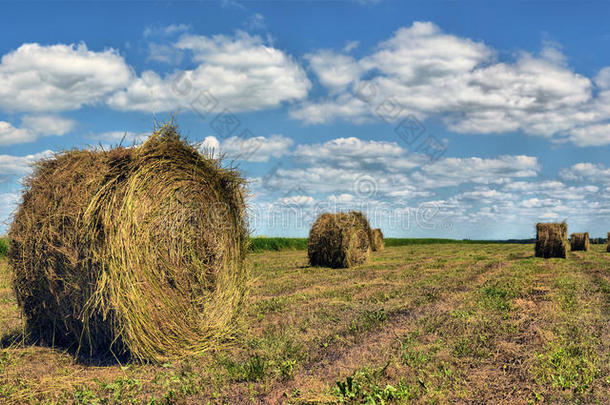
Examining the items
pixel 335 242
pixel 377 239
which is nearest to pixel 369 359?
pixel 335 242

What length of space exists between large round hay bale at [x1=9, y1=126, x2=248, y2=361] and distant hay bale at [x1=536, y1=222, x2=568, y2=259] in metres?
21.9

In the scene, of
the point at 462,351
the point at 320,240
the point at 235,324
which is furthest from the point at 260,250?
the point at 462,351

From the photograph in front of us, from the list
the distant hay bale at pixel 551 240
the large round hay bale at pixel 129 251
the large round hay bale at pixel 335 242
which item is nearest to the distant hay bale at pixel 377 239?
the distant hay bale at pixel 551 240

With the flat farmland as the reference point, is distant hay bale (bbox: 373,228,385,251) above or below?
above

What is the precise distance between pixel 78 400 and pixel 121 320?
1269 millimetres

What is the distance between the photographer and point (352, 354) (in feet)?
20.1

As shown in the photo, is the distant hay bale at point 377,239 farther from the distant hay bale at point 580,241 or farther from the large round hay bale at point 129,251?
the large round hay bale at point 129,251

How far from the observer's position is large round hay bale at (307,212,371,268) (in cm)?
1866

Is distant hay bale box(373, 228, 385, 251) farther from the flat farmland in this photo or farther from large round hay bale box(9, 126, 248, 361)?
large round hay bale box(9, 126, 248, 361)

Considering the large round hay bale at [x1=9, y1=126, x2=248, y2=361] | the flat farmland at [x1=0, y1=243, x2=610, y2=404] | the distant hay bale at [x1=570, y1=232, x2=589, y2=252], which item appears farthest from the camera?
the distant hay bale at [x1=570, y1=232, x2=589, y2=252]

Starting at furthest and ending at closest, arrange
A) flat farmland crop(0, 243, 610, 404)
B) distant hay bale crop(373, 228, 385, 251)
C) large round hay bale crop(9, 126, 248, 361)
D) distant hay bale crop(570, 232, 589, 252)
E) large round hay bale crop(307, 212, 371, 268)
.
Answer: distant hay bale crop(570, 232, 589, 252)
distant hay bale crop(373, 228, 385, 251)
large round hay bale crop(307, 212, 371, 268)
large round hay bale crop(9, 126, 248, 361)
flat farmland crop(0, 243, 610, 404)

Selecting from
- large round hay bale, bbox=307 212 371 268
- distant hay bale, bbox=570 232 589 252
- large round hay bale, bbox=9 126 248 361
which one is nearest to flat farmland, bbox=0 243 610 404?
large round hay bale, bbox=9 126 248 361

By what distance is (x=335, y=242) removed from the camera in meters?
18.8

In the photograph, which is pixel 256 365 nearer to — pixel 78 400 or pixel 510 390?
pixel 78 400
